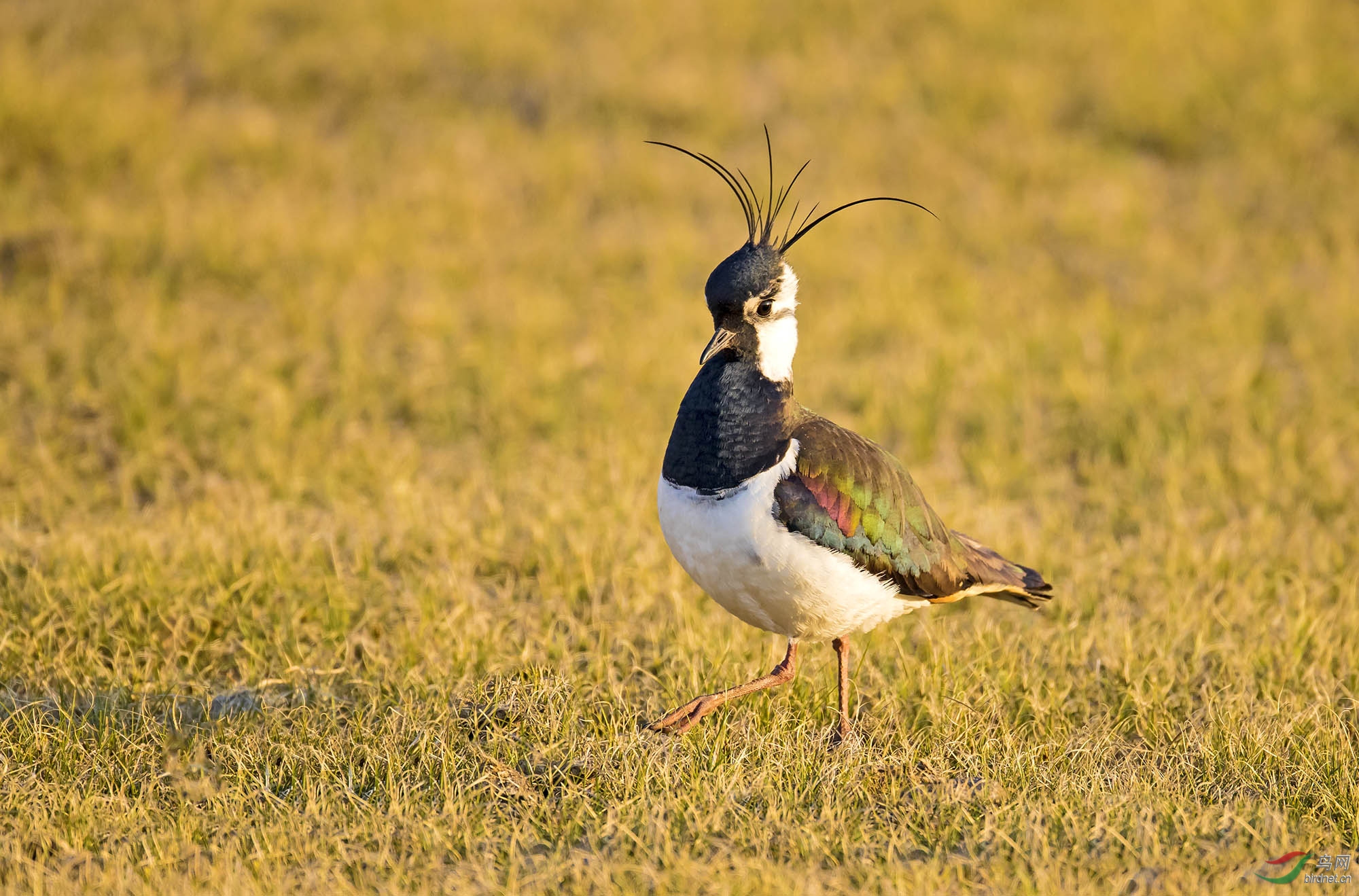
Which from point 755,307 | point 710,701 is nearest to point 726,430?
point 755,307

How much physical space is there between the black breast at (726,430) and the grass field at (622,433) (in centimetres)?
80

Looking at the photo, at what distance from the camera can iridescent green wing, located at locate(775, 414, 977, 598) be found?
127 inches

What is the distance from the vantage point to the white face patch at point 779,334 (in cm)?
332

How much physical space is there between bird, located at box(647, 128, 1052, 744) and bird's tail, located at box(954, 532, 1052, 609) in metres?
0.17

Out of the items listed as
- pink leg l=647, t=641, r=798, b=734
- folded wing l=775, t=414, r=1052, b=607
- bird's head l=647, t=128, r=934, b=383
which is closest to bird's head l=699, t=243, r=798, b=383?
bird's head l=647, t=128, r=934, b=383

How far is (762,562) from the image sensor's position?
3.12 meters

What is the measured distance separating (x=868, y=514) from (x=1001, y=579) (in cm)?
62

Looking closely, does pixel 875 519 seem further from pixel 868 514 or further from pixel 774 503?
pixel 774 503

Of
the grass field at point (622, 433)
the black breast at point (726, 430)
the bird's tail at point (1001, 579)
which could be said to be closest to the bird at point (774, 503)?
the black breast at point (726, 430)

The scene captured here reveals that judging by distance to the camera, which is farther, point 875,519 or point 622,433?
point 622,433

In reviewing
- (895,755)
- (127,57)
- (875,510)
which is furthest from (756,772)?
(127,57)

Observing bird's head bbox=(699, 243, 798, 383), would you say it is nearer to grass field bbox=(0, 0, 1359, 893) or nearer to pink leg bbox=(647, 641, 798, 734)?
pink leg bbox=(647, 641, 798, 734)

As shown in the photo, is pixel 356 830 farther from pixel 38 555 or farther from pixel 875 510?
pixel 38 555

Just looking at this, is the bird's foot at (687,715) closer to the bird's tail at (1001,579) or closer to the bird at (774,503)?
the bird at (774,503)
